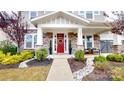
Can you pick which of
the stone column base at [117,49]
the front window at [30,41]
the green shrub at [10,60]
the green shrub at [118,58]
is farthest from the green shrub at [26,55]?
the stone column base at [117,49]

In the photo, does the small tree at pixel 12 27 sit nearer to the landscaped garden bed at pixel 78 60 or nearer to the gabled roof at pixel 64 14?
the gabled roof at pixel 64 14

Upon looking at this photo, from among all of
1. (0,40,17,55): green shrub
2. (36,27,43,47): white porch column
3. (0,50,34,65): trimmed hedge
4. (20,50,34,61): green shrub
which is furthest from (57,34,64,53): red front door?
(0,40,17,55): green shrub

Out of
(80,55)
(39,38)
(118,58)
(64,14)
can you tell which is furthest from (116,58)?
(39,38)

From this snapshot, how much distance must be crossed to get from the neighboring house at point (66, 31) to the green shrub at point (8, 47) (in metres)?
1.53

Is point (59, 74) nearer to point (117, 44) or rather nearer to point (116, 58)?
point (116, 58)

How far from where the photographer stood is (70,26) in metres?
16.8

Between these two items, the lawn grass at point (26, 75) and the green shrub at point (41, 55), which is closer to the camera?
the lawn grass at point (26, 75)

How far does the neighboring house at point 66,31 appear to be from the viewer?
54.4 ft

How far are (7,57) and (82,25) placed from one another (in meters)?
6.34

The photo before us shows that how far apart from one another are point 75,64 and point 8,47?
706cm

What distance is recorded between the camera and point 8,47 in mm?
18438
